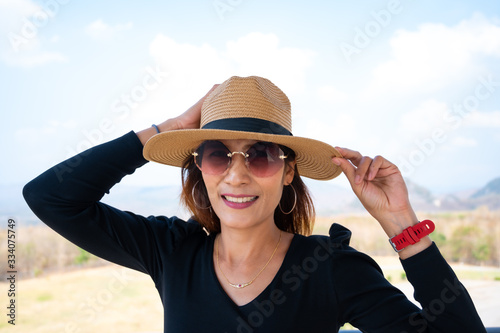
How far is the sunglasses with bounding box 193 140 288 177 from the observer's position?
4.47 feet

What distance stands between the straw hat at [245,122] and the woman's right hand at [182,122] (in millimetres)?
72

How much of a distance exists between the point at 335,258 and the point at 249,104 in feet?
1.81

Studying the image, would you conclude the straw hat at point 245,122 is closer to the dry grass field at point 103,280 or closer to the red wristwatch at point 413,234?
the red wristwatch at point 413,234

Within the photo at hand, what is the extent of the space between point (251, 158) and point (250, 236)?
288mm

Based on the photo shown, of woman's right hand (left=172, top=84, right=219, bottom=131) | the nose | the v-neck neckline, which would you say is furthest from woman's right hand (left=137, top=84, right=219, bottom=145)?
the v-neck neckline

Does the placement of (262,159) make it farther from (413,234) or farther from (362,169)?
(413,234)

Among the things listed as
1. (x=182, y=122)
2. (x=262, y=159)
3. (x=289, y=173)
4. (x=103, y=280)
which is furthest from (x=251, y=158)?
(x=103, y=280)

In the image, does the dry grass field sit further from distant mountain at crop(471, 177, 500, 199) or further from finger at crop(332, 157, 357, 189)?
finger at crop(332, 157, 357, 189)

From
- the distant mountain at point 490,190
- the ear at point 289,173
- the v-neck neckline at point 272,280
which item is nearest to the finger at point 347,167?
the ear at point 289,173

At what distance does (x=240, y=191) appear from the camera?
1368mm

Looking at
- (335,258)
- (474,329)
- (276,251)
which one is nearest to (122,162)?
(276,251)

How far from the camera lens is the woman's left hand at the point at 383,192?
1290 mm

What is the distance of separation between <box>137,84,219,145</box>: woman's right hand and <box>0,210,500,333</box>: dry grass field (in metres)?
5.31

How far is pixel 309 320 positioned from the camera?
1.27 metres
